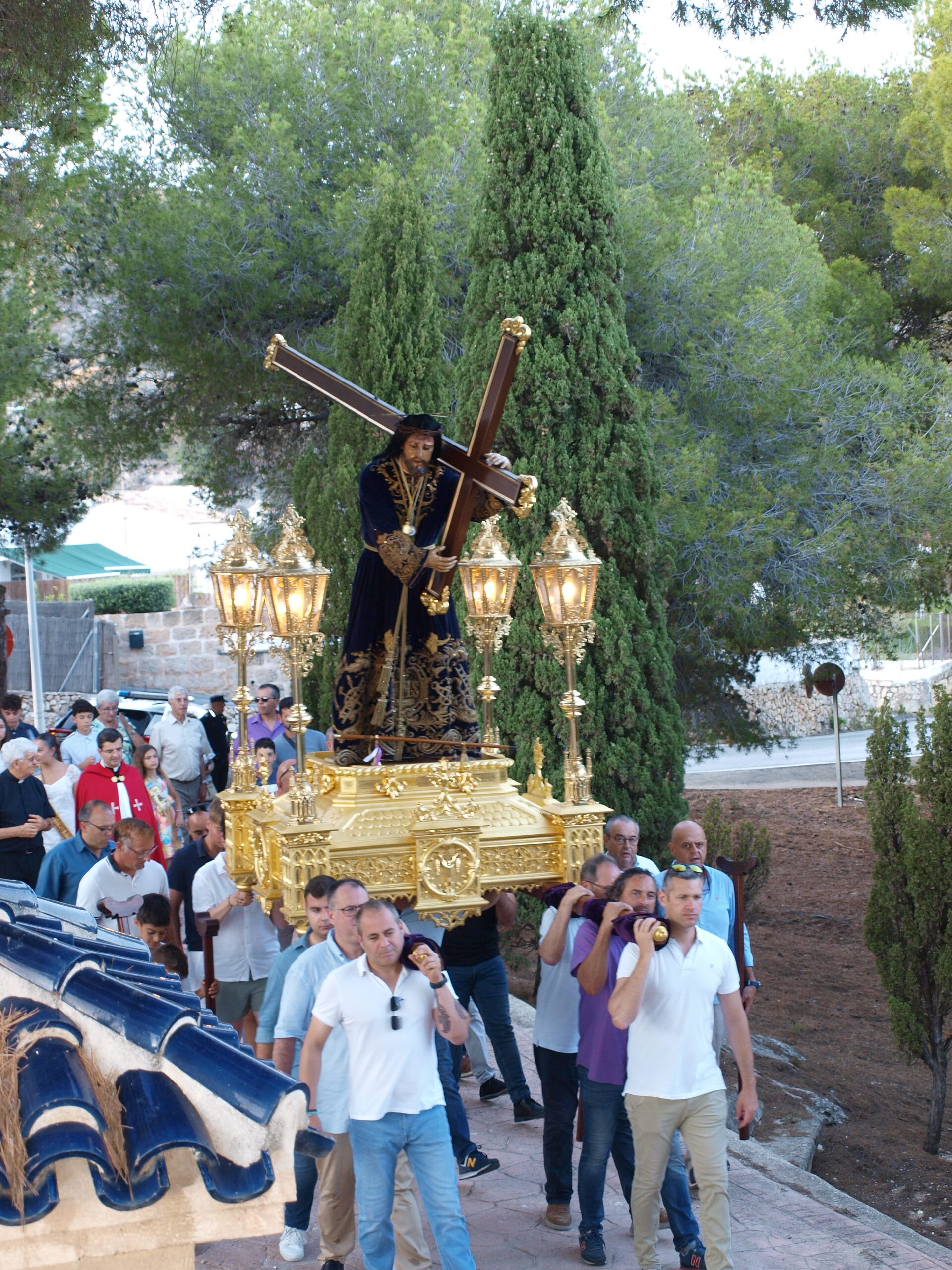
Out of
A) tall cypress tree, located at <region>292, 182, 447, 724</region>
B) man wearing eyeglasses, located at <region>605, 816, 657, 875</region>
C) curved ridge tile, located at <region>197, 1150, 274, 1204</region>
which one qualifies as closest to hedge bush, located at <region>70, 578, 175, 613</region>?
tall cypress tree, located at <region>292, 182, 447, 724</region>

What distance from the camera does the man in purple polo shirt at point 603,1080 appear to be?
5125 millimetres

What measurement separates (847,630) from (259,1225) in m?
13.1

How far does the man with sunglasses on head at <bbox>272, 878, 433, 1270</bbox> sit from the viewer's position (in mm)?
4844

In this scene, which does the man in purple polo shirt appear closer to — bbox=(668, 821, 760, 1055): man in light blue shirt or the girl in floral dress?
bbox=(668, 821, 760, 1055): man in light blue shirt

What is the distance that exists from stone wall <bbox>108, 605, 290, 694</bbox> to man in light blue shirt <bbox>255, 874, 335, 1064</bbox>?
53.6 feet

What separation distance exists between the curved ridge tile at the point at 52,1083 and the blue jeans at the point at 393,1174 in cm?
246

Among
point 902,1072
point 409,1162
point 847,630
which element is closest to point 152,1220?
point 409,1162

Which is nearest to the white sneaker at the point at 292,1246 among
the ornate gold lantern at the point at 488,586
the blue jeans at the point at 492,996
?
the blue jeans at the point at 492,996

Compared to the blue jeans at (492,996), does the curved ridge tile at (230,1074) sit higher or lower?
higher

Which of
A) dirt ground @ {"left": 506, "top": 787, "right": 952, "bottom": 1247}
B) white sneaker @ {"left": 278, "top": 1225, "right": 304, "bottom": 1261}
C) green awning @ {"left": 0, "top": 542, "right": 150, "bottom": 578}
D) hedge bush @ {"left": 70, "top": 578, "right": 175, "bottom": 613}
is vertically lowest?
dirt ground @ {"left": 506, "top": 787, "right": 952, "bottom": 1247}

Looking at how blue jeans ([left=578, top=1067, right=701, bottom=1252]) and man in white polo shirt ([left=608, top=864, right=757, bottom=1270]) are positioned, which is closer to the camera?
man in white polo shirt ([left=608, top=864, right=757, bottom=1270])

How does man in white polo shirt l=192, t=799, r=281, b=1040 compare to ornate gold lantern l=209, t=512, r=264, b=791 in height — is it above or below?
below

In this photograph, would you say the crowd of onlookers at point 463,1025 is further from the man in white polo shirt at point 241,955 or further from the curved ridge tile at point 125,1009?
the curved ridge tile at point 125,1009

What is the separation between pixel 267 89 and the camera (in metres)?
14.9
